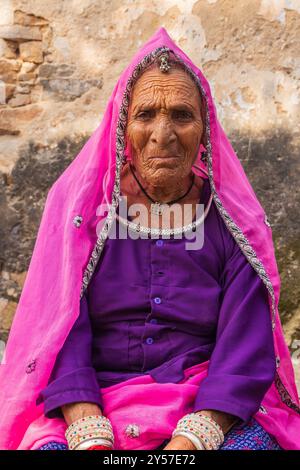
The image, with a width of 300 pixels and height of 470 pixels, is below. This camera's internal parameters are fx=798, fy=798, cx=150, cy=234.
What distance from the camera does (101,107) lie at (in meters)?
4.01

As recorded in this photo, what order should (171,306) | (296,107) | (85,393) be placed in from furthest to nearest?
1. (296,107)
2. (171,306)
3. (85,393)

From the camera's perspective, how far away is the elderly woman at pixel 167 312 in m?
2.37

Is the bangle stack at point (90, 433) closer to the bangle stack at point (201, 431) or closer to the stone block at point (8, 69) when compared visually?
the bangle stack at point (201, 431)

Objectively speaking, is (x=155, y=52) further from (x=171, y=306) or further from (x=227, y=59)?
(x=227, y=59)

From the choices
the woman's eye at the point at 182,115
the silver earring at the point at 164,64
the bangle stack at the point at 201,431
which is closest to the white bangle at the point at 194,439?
the bangle stack at the point at 201,431

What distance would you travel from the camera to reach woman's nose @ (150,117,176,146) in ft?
8.38

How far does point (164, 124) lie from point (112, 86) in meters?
1.51

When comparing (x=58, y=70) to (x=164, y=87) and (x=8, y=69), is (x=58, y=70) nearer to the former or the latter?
(x=8, y=69)

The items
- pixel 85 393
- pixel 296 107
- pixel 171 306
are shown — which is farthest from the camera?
pixel 296 107

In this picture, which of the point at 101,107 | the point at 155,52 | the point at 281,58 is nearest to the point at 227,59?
the point at 281,58

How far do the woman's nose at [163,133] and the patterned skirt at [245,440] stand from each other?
0.91 m

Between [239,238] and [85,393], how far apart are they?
28.4 inches

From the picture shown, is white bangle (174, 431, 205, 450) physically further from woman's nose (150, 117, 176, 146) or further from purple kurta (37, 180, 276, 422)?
woman's nose (150, 117, 176, 146)

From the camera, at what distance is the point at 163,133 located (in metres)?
2.55
